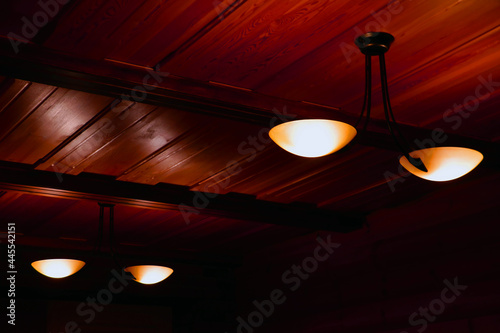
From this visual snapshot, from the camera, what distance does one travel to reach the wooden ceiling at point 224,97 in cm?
240

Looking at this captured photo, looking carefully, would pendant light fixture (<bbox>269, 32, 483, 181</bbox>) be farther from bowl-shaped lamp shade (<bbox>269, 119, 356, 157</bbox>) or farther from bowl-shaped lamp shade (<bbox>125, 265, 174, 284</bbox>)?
bowl-shaped lamp shade (<bbox>125, 265, 174, 284</bbox>)

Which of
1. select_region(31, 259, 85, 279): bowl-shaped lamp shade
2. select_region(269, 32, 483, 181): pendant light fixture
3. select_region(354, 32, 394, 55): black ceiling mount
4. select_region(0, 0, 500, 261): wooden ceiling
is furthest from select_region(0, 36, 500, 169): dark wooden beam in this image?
select_region(31, 259, 85, 279): bowl-shaped lamp shade

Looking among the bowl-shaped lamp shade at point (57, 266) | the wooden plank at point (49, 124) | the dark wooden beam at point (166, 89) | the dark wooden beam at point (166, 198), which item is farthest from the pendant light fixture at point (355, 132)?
the bowl-shaped lamp shade at point (57, 266)

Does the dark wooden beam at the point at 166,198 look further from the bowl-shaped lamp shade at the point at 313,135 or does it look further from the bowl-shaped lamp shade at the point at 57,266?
the bowl-shaped lamp shade at the point at 313,135

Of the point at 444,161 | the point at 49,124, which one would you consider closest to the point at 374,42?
the point at 444,161

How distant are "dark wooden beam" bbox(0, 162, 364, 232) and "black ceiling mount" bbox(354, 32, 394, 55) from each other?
2.23 meters

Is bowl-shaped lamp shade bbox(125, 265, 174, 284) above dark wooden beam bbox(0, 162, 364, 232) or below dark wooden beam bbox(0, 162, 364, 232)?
below

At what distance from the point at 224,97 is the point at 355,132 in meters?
0.78

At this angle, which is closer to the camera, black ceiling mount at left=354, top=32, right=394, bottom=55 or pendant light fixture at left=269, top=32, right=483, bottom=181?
pendant light fixture at left=269, top=32, right=483, bottom=181

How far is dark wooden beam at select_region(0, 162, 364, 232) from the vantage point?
3.95 metres

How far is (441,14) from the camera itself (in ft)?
7.89

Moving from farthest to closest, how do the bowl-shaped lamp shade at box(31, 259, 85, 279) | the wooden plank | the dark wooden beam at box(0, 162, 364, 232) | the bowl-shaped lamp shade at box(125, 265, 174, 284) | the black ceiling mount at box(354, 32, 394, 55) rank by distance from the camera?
the bowl-shaped lamp shade at box(125, 265, 174, 284), the bowl-shaped lamp shade at box(31, 259, 85, 279), the dark wooden beam at box(0, 162, 364, 232), the wooden plank, the black ceiling mount at box(354, 32, 394, 55)

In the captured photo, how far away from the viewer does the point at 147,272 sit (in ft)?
17.2

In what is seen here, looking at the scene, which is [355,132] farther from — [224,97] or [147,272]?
[147,272]
